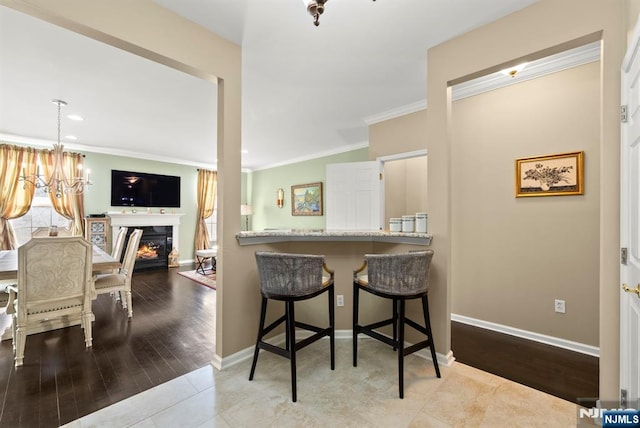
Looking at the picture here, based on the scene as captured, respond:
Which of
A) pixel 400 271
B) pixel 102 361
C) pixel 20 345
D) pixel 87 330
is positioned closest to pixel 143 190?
pixel 87 330

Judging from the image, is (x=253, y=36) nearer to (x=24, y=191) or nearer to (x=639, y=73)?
(x=639, y=73)

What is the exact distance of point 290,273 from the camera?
6.16 ft

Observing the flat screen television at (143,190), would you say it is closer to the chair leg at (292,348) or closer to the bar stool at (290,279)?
the bar stool at (290,279)

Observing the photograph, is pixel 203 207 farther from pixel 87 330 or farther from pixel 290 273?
pixel 290 273

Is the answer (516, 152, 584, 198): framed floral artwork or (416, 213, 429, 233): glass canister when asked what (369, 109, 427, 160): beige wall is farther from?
(416, 213, 429, 233): glass canister

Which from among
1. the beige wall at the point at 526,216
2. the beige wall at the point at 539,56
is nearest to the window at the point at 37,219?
the beige wall at the point at 539,56

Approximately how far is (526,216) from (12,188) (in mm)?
7777

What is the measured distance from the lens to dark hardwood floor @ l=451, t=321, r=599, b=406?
6.25 ft

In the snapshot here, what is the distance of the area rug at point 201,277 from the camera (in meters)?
4.93

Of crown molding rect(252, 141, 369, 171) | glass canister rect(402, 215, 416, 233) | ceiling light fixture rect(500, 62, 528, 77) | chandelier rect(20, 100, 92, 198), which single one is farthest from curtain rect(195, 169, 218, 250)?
ceiling light fixture rect(500, 62, 528, 77)

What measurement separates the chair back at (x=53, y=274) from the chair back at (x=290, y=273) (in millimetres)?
1892

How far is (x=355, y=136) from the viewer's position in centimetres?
506

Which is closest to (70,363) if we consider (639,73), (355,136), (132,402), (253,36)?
(132,402)

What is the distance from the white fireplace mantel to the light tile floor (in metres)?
5.06
